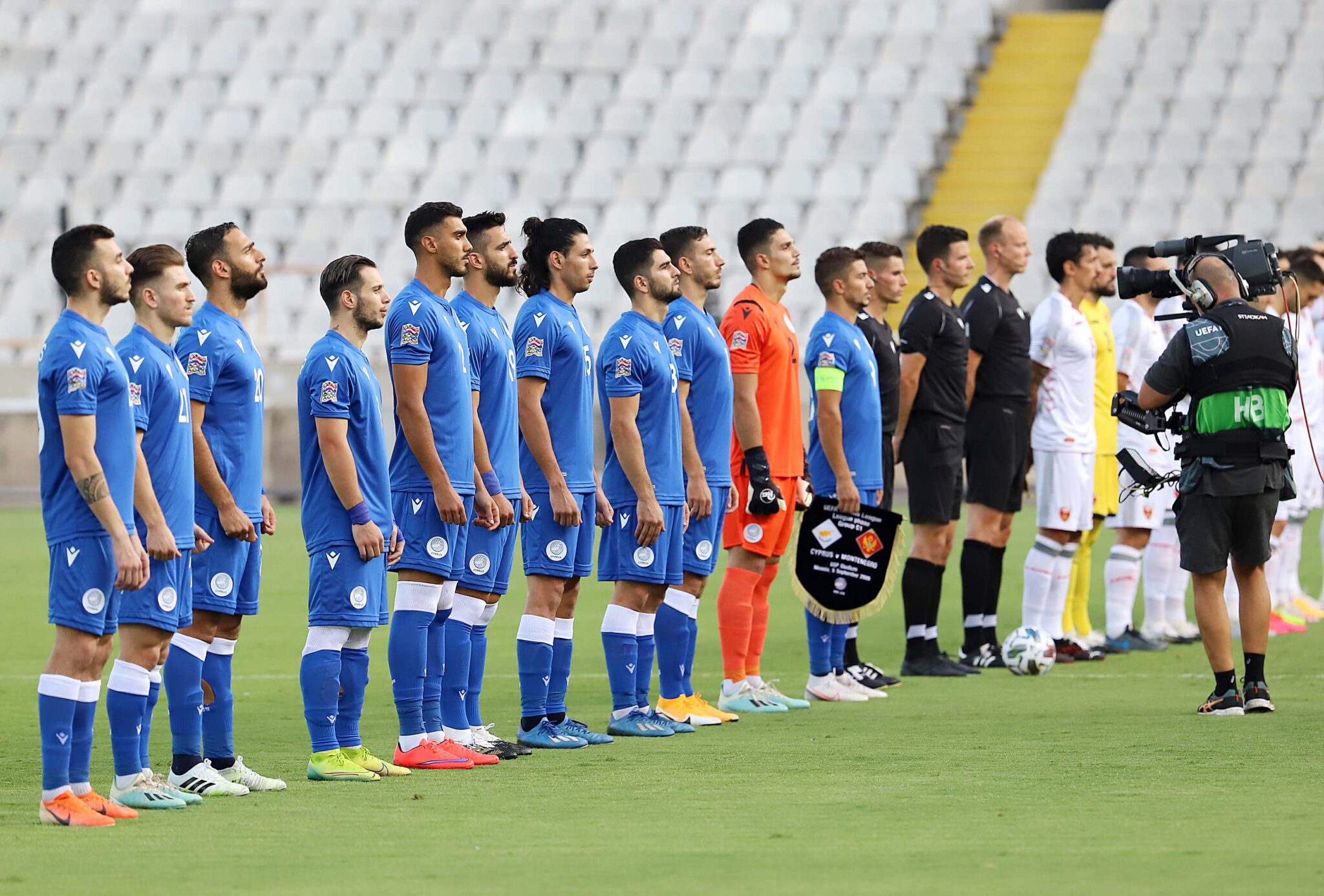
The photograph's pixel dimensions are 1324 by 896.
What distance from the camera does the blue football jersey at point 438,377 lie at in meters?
6.78

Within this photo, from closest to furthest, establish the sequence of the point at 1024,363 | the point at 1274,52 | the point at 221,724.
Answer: the point at 221,724 < the point at 1024,363 < the point at 1274,52

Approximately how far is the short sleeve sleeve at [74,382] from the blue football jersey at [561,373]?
7.24 feet

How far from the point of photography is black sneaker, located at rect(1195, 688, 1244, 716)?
7797 mm

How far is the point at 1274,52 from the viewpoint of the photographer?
23859 mm

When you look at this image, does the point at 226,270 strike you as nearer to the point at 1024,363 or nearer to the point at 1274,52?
the point at 1024,363

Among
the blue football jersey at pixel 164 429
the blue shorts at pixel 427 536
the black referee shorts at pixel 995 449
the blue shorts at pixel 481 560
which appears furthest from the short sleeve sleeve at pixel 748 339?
the blue football jersey at pixel 164 429

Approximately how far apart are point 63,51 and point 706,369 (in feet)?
75.2

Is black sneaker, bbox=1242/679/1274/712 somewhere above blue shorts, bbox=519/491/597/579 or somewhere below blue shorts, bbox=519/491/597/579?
below

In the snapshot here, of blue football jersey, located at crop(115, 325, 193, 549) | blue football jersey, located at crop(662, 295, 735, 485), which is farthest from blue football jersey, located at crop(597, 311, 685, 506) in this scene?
blue football jersey, located at crop(115, 325, 193, 549)

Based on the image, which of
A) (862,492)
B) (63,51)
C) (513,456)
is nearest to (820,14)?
(63,51)

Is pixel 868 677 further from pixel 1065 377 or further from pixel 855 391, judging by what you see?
pixel 1065 377

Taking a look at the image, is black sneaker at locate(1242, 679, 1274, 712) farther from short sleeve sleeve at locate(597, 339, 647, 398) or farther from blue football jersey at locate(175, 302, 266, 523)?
blue football jersey at locate(175, 302, 266, 523)

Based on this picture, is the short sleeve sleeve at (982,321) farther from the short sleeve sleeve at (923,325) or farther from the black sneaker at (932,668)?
the black sneaker at (932,668)

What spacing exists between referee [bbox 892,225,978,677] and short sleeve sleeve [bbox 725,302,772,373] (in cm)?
145
